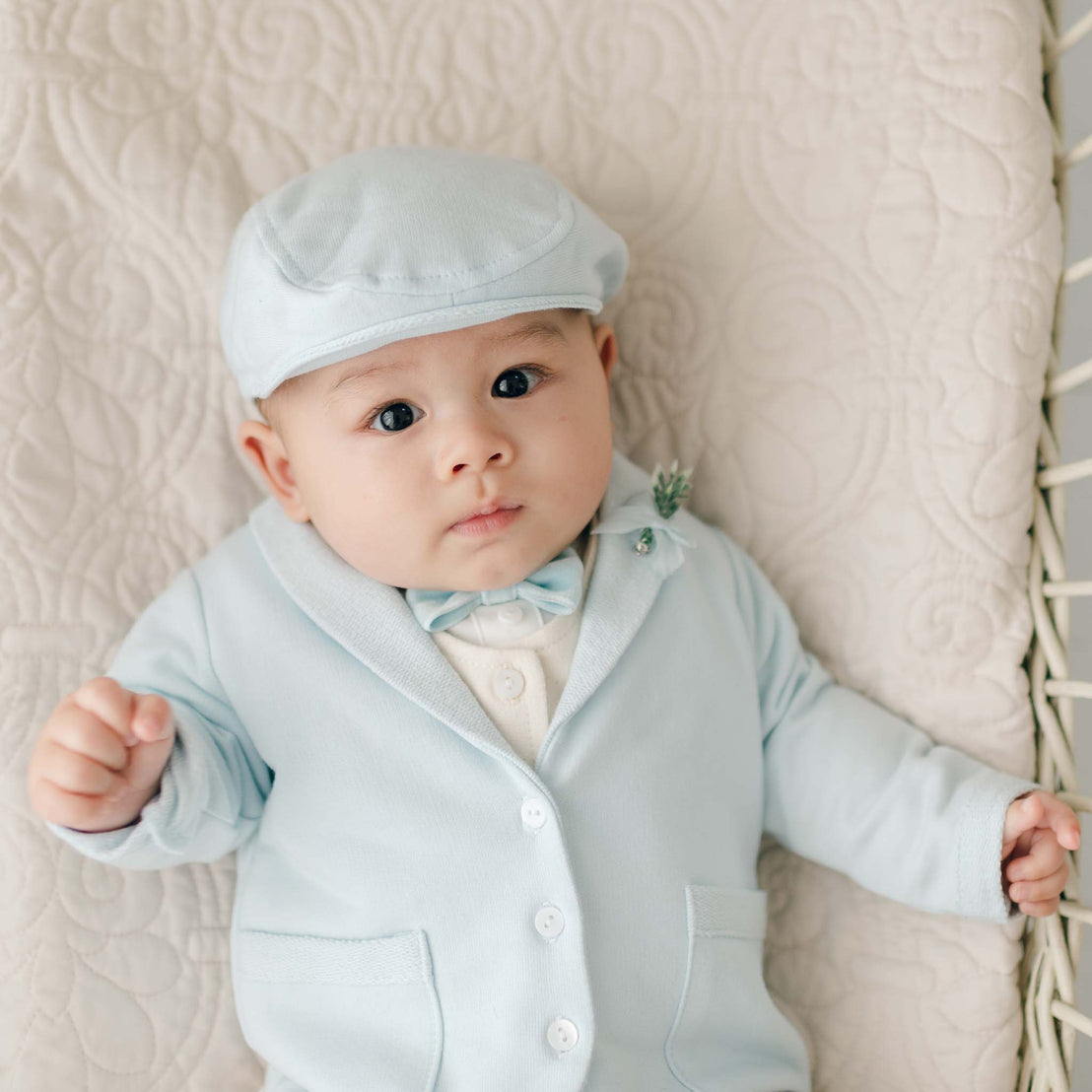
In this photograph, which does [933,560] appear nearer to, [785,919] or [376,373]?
[785,919]

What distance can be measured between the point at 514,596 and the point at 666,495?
0.19 metres

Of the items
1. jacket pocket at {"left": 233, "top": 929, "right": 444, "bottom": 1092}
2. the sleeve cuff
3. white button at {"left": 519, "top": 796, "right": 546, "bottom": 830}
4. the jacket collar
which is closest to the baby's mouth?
the jacket collar

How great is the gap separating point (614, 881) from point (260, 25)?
95 centimetres

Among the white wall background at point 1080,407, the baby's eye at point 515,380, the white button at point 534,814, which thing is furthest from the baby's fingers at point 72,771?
the white wall background at point 1080,407

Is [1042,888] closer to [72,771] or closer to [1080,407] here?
[1080,407]

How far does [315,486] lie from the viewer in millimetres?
1062

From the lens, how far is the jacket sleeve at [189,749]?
1.01 m

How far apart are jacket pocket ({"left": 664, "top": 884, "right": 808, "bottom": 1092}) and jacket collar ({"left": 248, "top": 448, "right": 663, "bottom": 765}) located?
223mm

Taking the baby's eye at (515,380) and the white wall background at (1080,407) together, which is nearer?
the baby's eye at (515,380)

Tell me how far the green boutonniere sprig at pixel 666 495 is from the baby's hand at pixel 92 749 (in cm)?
46

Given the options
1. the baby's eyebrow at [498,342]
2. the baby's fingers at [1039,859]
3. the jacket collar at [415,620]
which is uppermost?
the baby's eyebrow at [498,342]

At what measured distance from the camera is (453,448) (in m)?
0.99

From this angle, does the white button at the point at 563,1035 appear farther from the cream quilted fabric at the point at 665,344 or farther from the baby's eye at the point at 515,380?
the baby's eye at the point at 515,380

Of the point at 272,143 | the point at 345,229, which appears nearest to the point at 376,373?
the point at 345,229
